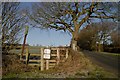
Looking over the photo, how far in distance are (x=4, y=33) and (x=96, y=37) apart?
114ft

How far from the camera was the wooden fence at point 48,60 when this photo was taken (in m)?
14.8

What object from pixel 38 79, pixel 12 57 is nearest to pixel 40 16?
pixel 12 57

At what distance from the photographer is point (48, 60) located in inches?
584

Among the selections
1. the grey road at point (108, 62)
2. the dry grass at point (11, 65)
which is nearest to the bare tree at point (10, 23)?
the dry grass at point (11, 65)

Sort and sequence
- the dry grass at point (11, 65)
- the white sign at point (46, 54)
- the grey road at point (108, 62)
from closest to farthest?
the dry grass at point (11, 65), the grey road at point (108, 62), the white sign at point (46, 54)

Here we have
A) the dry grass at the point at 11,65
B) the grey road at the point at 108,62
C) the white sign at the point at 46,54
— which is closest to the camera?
the dry grass at the point at 11,65

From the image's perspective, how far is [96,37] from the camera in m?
45.3

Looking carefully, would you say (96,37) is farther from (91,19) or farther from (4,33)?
(4,33)

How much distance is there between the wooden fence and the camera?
1480 centimetres

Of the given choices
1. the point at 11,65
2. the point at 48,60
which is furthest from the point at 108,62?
the point at 11,65

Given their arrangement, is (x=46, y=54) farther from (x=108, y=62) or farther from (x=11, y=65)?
(x=108, y=62)

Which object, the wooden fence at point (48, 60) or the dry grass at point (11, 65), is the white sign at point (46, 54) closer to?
the wooden fence at point (48, 60)

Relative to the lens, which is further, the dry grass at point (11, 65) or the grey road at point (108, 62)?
the grey road at point (108, 62)

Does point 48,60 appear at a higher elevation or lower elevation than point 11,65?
higher
